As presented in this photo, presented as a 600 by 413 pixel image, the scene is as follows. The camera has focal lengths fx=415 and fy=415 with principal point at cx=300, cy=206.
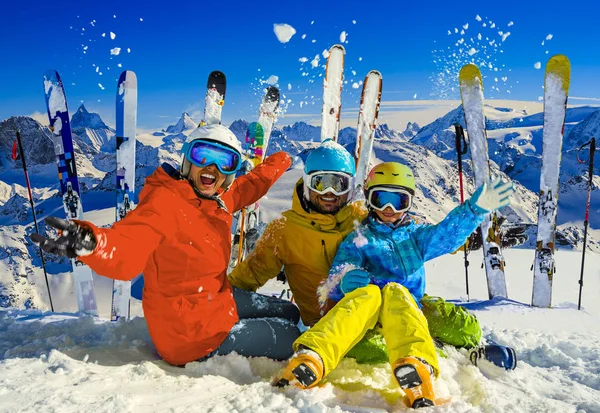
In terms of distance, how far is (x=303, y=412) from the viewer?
1.58m

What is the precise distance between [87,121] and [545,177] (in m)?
165

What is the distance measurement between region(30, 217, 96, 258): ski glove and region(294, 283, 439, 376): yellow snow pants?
0.94 meters

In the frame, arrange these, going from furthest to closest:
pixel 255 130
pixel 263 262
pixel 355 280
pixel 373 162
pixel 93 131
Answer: pixel 93 131, pixel 373 162, pixel 255 130, pixel 263 262, pixel 355 280

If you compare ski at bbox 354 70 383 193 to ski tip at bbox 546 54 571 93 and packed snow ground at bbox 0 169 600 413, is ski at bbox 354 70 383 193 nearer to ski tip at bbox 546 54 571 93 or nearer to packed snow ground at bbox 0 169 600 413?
ski tip at bbox 546 54 571 93

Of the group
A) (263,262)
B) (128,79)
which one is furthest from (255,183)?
(128,79)

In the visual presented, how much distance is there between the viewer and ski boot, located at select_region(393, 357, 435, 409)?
1659mm

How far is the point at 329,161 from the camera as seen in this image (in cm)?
267

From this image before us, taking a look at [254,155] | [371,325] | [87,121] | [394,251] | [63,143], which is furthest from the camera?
[87,121]

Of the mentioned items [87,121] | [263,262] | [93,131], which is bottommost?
[263,262]

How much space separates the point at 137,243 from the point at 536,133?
139700 mm

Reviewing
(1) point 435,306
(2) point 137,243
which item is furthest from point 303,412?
(1) point 435,306

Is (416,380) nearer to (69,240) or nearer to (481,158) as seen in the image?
(69,240)

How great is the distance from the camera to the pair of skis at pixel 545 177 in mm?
4938

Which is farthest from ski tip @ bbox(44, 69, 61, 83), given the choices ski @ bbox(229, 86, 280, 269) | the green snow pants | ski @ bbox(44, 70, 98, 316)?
the green snow pants
